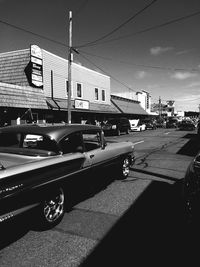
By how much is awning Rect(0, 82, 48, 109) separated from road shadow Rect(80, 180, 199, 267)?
12.3 metres

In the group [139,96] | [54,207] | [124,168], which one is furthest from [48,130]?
[139,96]

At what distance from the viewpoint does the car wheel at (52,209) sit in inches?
145

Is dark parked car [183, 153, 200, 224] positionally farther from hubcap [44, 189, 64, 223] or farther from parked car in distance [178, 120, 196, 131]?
parked car in distance [178, 120, 196, 131]

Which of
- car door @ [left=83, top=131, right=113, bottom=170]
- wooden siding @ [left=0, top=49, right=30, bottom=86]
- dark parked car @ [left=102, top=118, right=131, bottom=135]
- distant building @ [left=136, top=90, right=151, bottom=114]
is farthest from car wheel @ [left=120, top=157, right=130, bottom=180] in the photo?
distant building @ [left=136, top=90, right=151, bottom=114]

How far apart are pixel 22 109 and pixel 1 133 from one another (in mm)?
13095

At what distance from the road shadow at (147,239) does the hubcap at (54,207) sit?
90 centimetres

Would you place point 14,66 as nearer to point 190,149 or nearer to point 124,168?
point 190,149

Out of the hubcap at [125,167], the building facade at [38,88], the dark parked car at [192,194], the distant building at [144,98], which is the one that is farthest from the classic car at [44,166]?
the distant building at [144,98]

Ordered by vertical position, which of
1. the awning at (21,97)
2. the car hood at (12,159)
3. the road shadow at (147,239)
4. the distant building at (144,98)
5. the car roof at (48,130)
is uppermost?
the distant building at (144,98)

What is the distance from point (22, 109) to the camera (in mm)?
17094

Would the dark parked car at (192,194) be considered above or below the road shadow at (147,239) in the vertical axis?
above

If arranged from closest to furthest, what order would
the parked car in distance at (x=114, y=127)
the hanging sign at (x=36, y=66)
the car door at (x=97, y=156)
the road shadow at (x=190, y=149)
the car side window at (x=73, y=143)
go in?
the car side window at (x=73, y=143) < the car door at (x=97, y=156) < the road shadow at (x=190, y=149) < the hanging sign at (x=36, y=66) < the parked car in distance at (x=114, y=127)

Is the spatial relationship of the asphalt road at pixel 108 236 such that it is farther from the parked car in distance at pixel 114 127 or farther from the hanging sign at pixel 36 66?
the parked car in distance at pixel 114 127

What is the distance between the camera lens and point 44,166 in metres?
3.62
